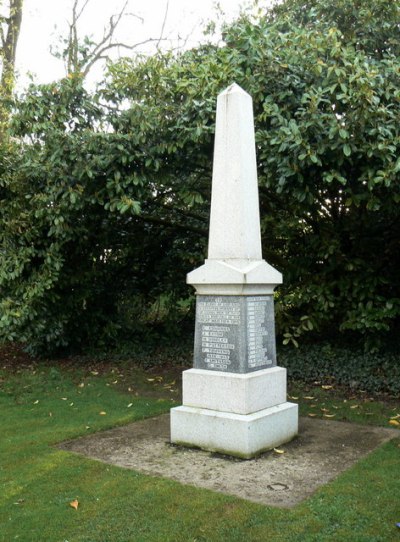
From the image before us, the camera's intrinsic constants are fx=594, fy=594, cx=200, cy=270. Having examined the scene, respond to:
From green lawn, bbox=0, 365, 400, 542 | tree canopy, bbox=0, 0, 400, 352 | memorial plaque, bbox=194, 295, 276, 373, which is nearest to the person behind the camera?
green lawn, bbox=0, 365, 400, 542

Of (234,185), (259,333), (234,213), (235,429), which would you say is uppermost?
(234,185)

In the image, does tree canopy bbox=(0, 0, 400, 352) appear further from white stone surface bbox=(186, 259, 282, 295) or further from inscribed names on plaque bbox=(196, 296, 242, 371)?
inscribed names on plaque bbox=(196, 296, 242, 371)

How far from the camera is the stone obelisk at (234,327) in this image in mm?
5891

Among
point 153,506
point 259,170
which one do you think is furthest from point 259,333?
point 259,170

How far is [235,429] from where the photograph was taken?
5758 millimetres

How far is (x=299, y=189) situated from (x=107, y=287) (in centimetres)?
581

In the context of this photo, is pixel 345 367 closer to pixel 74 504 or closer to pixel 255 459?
pixel 255 459

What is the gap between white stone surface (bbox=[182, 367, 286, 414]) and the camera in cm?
585

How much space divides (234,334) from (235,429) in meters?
0.93

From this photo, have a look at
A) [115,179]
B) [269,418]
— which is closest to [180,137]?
[115,179]

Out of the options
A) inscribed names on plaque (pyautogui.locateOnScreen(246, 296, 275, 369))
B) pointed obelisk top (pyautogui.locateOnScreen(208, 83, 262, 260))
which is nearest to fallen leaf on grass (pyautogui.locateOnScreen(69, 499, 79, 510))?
inscribed names on plaque (pyautogui.locateOnScreen(246, 296, 275, 369))

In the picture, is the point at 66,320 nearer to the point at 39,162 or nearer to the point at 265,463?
the point at 39,162

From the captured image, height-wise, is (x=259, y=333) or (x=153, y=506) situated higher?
(x=259, y=333)

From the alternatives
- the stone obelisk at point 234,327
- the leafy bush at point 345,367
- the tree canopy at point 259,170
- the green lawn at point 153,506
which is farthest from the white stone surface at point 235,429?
the tree canopy at point 259,170
